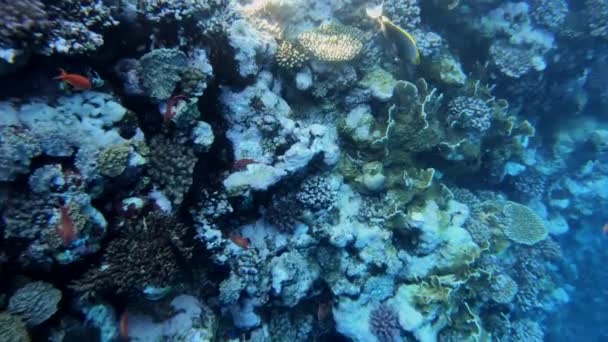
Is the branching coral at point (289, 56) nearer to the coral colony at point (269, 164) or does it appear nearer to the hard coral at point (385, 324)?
the coral colony at point (269, 164)

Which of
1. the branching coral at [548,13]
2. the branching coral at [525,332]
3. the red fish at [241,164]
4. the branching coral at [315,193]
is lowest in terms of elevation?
the branching coral at [525,332]

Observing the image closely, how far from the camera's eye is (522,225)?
7.88 metres

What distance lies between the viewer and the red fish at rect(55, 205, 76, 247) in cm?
289

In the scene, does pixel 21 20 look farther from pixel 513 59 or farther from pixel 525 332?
pixel 525 332

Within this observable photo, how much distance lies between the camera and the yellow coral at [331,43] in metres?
5.10

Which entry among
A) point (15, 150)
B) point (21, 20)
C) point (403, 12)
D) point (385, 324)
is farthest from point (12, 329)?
point (403, 12)

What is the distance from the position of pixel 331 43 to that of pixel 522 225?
600 cm

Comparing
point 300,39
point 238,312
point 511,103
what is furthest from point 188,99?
point 511,103

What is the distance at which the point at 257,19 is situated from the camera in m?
5.13

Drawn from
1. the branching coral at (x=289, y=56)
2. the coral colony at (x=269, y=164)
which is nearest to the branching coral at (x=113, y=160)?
the coral colony at (x=269, y=164)

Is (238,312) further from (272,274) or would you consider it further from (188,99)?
(188,99)

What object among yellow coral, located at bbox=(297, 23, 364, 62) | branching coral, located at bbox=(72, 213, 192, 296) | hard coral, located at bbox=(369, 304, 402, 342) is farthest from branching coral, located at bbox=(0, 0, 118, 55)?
hard coral, located at bbox=(369, 304, 402, 342)

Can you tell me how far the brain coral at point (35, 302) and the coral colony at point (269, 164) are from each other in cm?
1

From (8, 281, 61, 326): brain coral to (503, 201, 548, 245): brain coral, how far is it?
7.99 meters
